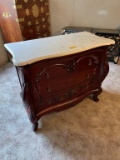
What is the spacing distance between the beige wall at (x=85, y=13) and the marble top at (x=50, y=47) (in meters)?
1.46

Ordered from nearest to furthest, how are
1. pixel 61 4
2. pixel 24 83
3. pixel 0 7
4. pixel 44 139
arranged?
pixel 24 83 < pixel 44 139 < pixel 0 7 < pixel 61 4

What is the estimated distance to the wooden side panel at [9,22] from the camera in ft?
6.79

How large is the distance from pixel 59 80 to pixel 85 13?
2021 millimetres

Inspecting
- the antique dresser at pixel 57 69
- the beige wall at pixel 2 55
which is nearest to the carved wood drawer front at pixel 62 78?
the antique dresser at pixel 57 69

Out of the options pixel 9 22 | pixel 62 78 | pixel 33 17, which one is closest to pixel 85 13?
pixel 33 17

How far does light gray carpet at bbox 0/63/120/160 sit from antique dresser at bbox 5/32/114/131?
0.16 meters

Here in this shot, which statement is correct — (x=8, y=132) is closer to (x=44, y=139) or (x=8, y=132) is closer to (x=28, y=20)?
(x=44, y=139)

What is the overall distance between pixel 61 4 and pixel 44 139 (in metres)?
2.55

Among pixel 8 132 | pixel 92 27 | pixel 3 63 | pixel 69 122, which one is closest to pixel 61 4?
pixel 92 27

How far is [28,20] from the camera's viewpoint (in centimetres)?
225

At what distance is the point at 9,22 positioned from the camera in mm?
2242

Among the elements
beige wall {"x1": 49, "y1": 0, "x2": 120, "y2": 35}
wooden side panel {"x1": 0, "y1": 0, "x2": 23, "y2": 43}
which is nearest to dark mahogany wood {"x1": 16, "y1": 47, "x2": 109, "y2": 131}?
wooden side panel {"x1": 0, "y1": 0, "x2": 23, "y2": 43}

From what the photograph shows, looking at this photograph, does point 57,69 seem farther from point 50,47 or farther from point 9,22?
point 9,22

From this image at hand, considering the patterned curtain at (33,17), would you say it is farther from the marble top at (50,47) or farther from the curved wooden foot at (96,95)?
the curved wooden foot at (96,95)
